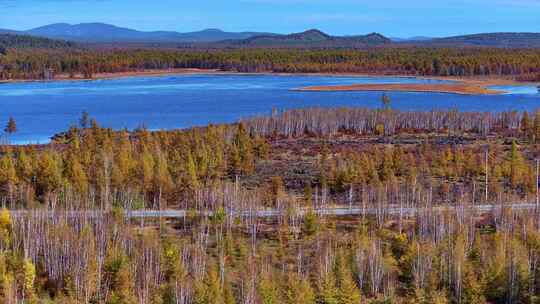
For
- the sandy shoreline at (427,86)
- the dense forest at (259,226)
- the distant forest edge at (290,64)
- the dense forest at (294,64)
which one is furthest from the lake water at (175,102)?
the dense forest at (259,226)

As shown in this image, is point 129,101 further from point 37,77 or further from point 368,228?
point 368,228

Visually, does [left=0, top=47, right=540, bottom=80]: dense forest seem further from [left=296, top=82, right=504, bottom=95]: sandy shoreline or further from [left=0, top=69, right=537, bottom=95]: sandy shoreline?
[left=296, top=82, right=504, bottom=95]: sandy shoreline

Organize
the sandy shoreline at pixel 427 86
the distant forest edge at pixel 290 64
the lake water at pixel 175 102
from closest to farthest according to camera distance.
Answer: the lake water at pixel 175 102
the sandy shoreline at pixel 427 86
the distant forest edge at pixel 290 64

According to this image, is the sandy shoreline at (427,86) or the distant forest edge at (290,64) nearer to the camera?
the sandy shoreline at (427,86)

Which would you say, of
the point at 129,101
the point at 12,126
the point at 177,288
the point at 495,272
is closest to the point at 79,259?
the point at 177,288

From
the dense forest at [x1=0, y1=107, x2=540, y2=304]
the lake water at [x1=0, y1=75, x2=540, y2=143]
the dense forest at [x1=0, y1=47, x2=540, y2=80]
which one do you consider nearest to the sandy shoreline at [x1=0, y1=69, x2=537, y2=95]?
the dense forest at [x1=0, y1=47, x2=540, y2=80]

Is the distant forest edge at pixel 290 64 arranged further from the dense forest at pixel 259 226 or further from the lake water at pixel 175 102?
the dense forest at pixel 259 226
